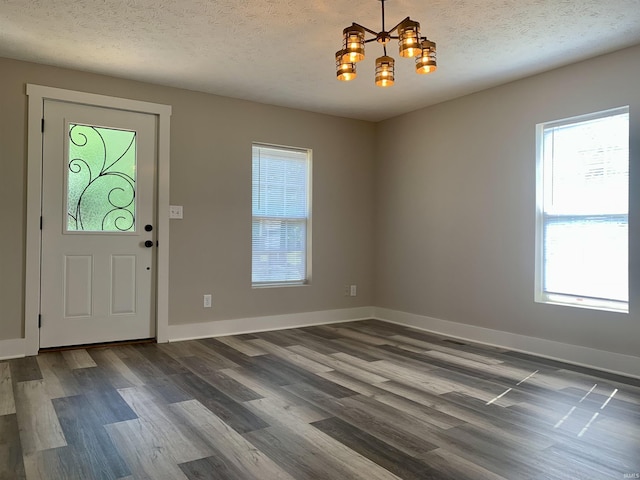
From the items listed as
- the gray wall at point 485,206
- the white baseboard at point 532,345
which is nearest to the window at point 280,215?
the gray wall at point 485,206

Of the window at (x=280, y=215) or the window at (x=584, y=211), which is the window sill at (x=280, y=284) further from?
the window at (x=584, y=211)

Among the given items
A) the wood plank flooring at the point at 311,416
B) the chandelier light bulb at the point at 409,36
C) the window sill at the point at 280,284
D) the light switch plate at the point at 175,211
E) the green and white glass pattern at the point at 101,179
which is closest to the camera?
the wood plank flooring at the point at 311,416

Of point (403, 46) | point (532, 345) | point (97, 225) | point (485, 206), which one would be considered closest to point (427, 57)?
point (403, 46)

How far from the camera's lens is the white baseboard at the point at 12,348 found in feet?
12.5

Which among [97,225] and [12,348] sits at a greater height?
[97,225]

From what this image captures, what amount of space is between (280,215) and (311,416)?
9.65ft

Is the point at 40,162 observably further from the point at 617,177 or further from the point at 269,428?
the point at 617,177

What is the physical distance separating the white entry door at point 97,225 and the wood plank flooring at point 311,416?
1.11ft

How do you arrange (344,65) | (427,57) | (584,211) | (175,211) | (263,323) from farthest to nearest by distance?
Answer: 1. (263,323)
2. (175,211)
3. (584,211)
4. (344,65)
5. (427,57)

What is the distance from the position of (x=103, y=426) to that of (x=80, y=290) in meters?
2.00

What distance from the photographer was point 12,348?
3.83 meters

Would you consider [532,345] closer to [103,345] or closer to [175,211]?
[175,211]

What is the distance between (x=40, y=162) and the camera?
393cm

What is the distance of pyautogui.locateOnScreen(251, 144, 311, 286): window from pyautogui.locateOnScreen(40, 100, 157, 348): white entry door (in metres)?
1.10
